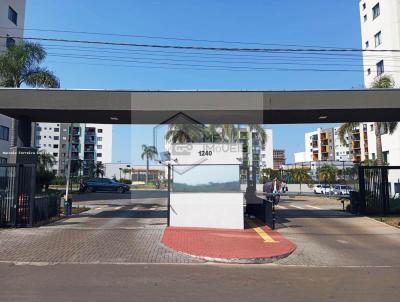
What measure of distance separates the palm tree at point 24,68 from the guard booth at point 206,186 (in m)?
17.7

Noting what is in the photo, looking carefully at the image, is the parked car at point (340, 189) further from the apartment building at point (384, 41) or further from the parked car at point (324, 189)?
the apartment building at point (384, 41)

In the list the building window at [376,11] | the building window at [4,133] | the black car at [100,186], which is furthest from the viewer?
the black car at [100,186]

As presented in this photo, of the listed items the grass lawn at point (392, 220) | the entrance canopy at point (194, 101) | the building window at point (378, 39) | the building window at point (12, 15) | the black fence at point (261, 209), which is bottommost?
the grass lawn at point (392, 220)

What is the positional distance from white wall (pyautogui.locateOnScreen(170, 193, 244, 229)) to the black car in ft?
96.4

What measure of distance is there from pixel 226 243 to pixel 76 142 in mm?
107727

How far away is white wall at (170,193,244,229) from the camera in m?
15.1

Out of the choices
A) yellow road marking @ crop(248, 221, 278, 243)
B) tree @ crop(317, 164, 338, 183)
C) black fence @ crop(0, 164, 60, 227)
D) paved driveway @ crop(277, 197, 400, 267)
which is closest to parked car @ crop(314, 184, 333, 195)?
tree @ crop(317, 164, 338, 183)

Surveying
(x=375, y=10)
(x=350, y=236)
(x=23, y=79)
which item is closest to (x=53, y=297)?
(x=350, y=236)

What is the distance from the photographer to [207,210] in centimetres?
1528

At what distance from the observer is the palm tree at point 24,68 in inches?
1133

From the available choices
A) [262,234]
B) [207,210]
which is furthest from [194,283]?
[207,210]

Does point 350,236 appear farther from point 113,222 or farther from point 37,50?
point 37,50

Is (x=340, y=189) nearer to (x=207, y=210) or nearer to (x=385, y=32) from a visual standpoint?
(x=385, y=32)

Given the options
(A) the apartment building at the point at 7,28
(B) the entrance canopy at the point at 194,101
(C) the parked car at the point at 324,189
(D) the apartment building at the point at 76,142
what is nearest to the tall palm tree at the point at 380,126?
(C) the parked car at the point at 324,189
